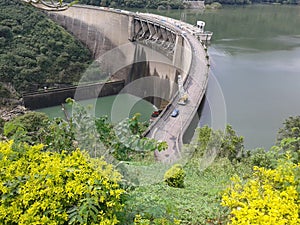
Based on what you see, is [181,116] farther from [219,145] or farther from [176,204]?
[176,204]

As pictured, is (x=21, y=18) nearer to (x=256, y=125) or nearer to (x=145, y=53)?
(x=145, y=53)

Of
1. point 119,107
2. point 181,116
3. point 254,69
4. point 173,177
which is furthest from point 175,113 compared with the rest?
point 254,69

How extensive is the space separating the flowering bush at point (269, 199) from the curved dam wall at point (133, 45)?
9.56 m

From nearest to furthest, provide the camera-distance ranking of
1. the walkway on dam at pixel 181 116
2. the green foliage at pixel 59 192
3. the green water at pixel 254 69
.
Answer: the green foliage at pixel 59 192 → the walkway on dam at pixel 181 116 → the green water at pixel 254 69

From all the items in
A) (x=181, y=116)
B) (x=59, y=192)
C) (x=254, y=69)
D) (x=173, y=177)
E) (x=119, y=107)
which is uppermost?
(x=59, y=192)

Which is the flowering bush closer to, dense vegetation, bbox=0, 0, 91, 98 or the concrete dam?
the concrete dam

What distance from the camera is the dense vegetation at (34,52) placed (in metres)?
13.9

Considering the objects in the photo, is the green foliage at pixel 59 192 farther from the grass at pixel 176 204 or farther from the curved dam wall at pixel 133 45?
the curved dam wall at pixel 133 45

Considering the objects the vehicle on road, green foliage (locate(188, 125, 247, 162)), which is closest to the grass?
green foliage (locate(188, 125, 247, 162))

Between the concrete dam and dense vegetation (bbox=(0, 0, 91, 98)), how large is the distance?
1040 mm

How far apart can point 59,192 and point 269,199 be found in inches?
37.8

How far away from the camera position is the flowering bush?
1.38 meters

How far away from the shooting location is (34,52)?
50.7 feet

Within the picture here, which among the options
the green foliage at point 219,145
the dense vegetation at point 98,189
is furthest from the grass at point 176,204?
the green foliage at point 219,145
